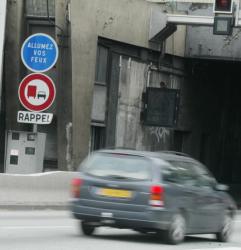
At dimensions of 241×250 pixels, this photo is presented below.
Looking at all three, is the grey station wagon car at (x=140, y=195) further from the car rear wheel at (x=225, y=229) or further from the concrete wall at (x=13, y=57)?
the concrete wall at (x=13, y=57)

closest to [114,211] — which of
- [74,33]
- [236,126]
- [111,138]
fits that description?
[74,33]

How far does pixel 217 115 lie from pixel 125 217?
85.1 feet

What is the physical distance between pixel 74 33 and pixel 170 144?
904 cm

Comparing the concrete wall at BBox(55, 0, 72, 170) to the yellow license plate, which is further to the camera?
Answer: the concrete wall at BBox(55, 0, 72, 170)

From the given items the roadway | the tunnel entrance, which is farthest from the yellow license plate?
the tunnel entrance

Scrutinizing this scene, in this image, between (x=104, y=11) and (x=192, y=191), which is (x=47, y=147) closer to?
(x=104, y=11)

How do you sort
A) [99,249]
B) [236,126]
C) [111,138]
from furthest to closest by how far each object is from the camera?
[236,126] < [111,138] < [99,249]

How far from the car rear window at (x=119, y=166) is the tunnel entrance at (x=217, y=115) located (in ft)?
70.9

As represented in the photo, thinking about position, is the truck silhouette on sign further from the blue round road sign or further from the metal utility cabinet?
the metal utility cabinet

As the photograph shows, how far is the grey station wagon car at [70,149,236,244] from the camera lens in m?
14.0

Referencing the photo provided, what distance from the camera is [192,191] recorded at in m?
14.8

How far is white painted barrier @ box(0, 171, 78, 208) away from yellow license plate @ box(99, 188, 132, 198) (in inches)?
261

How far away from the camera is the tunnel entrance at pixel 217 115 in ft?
122

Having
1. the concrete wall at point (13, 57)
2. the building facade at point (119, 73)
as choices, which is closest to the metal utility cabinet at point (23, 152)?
the building facade at point (119, 73)
